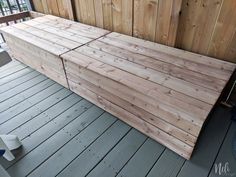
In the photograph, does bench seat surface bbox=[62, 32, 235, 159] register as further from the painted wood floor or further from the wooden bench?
the painted wood floor

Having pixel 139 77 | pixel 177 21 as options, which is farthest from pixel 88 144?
pixel 177 21

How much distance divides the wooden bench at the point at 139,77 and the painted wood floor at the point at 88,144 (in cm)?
11

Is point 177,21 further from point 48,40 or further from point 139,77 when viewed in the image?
point 48,40

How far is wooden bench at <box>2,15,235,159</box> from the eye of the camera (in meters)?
1.20

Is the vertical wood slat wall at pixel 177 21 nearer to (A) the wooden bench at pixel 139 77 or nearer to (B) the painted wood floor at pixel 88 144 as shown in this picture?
(A) the wooden bench at pixel 139 77

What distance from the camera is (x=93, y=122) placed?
5.35ft

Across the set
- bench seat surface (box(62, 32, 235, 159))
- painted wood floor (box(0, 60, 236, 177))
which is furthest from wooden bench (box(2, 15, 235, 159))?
painted wood floor (box(0, 60, 236, 177))

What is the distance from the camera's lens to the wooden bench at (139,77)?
120 cm

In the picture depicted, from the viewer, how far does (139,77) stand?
138cm

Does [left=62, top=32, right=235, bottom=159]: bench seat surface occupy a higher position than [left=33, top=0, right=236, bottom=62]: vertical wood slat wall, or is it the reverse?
[left=33, top=0, right=236, bottom=62]: vertical wood slat wall

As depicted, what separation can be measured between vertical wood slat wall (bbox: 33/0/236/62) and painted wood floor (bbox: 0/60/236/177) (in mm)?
616

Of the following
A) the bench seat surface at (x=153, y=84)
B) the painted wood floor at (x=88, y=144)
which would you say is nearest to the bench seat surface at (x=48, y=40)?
the bench seat surface at (x=153, y=84)

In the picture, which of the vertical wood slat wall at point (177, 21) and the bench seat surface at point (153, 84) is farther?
the vertical wood slat wall at point (177, 21)

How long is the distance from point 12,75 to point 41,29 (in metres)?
0.66
